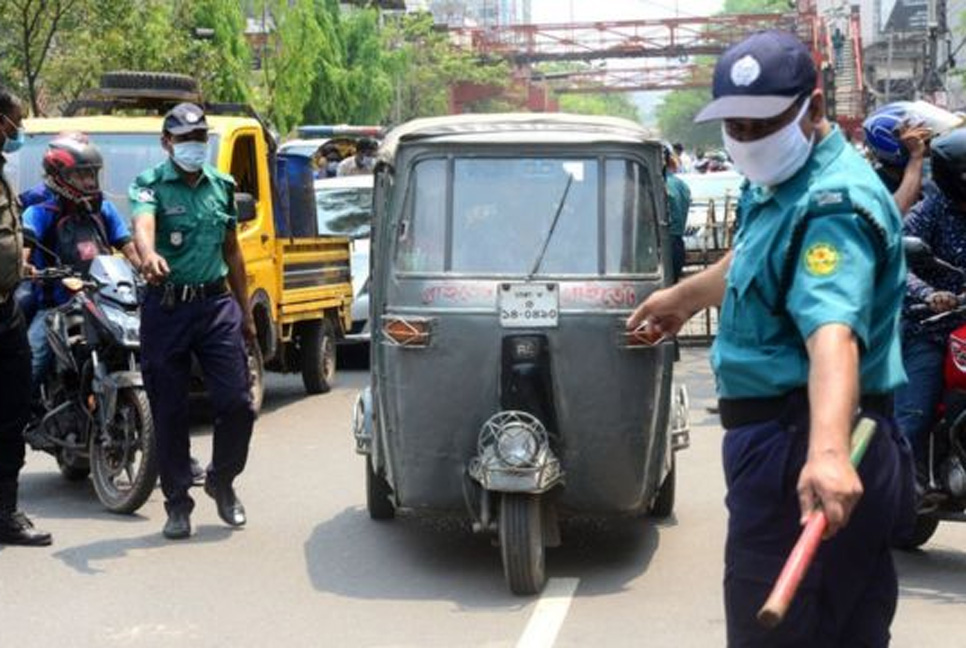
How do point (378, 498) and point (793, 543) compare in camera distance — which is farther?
point (378, 498)

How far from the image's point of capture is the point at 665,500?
8.51m

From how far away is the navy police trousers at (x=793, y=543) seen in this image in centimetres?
367

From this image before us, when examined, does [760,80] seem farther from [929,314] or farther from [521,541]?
[929,314]

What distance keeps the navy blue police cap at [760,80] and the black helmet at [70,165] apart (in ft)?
19.4

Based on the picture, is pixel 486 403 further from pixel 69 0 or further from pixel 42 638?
pixel 69 0

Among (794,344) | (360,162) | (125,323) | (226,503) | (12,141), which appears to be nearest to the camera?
(794,344)

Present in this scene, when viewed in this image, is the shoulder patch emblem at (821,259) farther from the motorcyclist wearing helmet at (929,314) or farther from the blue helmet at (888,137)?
the blue helmet at (888,137)

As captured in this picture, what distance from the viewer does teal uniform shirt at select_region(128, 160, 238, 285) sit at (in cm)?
820

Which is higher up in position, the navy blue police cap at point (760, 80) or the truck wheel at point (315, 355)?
the navy blue police cap at point (760, 80)

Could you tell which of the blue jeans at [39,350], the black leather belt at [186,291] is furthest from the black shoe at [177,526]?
the blue jeans at [39,350]

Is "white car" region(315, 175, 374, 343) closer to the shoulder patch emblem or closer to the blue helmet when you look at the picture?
the blue helmet

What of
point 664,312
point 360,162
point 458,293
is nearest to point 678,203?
point 458,293

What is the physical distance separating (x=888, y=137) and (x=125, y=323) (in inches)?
148

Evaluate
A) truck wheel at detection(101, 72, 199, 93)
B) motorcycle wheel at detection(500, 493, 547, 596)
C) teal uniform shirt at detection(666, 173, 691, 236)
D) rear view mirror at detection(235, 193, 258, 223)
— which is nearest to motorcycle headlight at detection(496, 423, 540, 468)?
motorcycle wheel at detection(500, 493, 547, 596)
